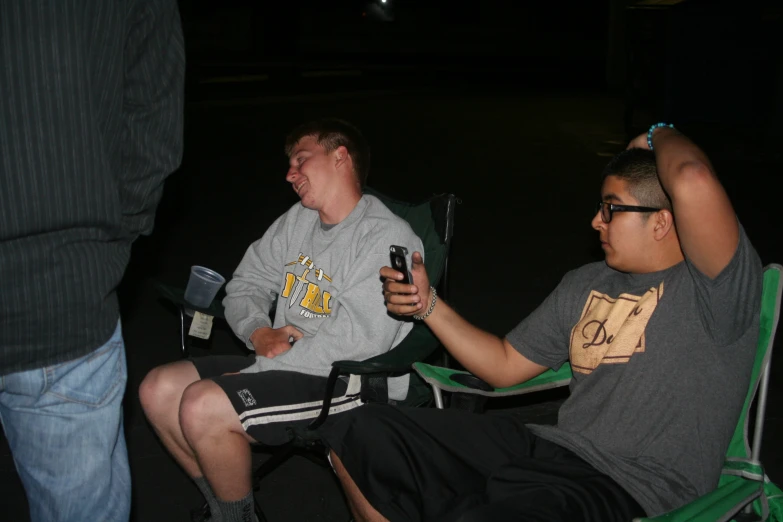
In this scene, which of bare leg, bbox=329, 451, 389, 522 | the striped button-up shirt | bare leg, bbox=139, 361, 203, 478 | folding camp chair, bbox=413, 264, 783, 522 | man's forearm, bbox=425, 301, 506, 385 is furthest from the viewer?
bare leg, bbox=139, 361, 203, 478

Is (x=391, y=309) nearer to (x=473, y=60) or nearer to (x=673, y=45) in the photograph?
(x=673, y=45)

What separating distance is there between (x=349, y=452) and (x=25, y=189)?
3.94 ft

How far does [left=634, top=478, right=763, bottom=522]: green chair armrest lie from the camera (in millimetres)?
1996

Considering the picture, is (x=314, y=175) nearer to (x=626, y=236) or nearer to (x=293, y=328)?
(x=293, y=328)

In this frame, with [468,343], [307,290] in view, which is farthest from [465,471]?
[307,290]

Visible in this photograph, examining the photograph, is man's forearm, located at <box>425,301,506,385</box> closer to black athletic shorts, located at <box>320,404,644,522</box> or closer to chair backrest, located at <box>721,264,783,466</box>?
black athletic shorts, located at <box>320,404,644,522</box>

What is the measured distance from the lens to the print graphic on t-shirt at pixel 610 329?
7.74 ft

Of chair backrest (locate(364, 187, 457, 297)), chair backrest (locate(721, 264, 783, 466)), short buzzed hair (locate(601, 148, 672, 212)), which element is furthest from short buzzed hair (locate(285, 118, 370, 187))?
chair backrest (locate(721, 264, 783, 466))

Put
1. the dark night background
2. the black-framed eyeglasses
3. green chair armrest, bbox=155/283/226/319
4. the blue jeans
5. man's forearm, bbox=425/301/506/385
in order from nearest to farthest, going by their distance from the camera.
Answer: the blue jeans < the black-framed eyeglasses < man's forearm, bbox=425/301/506/385 < green chair armrest, bbox=155/283/226/319 < the dark night background

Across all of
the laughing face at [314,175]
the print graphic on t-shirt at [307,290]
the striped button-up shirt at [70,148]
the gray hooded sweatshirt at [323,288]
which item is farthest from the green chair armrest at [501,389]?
the striped button-up shirt at [70,148]

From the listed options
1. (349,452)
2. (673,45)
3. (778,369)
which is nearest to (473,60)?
(673,45)

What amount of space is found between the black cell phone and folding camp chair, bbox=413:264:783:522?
1.46 feet

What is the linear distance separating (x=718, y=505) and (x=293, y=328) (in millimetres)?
1631

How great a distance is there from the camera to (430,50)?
37.5 metres
